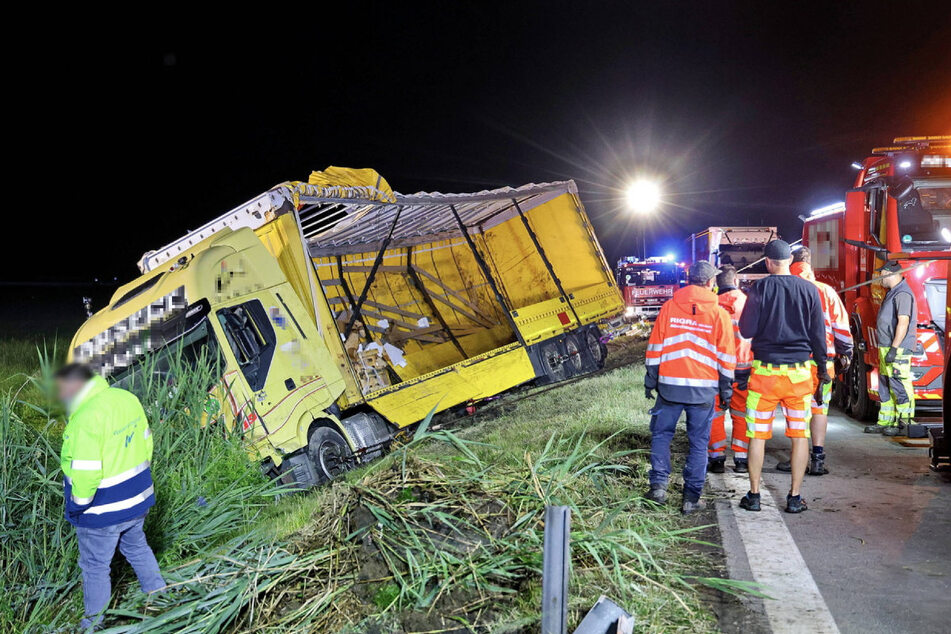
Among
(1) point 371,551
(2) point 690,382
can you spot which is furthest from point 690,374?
(1) point 371,551

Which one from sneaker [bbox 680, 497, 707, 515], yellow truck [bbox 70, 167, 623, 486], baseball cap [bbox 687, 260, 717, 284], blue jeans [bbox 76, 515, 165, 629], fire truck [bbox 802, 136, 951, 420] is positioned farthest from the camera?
fire truck [bbox 802, 136, 951, 420]

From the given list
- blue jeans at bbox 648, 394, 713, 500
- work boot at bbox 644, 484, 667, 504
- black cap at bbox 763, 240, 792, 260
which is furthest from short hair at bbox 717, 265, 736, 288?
work boot at bbox 644, 484, 667, 504

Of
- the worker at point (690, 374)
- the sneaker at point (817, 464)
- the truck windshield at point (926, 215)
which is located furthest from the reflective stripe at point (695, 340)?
the truck windshield at point (926, 215)

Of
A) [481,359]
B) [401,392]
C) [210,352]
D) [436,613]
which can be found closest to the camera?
[436,613]

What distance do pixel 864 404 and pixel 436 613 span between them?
261 inches

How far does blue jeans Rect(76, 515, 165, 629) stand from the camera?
3695mm

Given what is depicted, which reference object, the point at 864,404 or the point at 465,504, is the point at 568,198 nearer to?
the point at 864,404

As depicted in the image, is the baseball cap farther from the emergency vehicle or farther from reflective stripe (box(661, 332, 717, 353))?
the emergency vehicle

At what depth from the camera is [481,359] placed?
896 cm

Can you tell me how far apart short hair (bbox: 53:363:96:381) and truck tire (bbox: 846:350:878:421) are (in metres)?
7.45

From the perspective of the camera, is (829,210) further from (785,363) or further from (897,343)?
(785,363)

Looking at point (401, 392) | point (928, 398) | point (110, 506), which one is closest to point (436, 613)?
point (110, 506)

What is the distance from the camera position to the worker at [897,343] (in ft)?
23.6

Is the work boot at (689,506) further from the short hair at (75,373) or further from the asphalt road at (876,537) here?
the short hair at (75,373)
